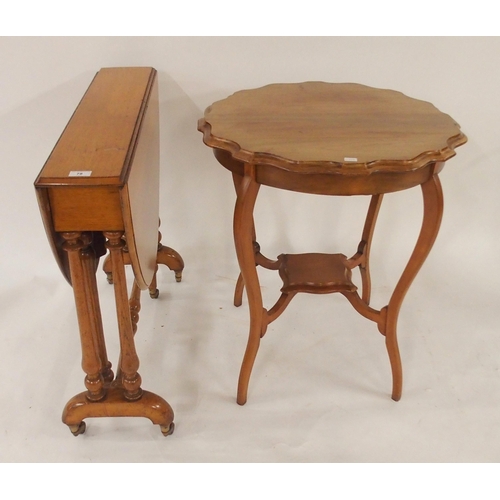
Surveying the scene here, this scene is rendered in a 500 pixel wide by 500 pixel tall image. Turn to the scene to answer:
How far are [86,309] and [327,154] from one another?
76cm

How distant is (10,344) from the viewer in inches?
76.9

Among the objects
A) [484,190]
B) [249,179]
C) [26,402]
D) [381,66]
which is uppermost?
[381,66]

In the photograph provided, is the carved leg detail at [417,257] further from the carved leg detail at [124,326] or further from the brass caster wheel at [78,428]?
the brass caster wheel at [78,428]

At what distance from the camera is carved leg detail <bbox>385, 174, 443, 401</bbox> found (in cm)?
141

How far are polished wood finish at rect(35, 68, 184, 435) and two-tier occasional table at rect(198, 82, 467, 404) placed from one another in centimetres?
24

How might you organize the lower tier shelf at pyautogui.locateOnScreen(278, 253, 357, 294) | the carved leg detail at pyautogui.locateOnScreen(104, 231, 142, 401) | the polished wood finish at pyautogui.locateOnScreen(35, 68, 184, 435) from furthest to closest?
the lower tier shelf at pyautogui.locateOnScreen(278, 253, 357, 294) < the carved leg detail at pyautogui.locateOnScreen(104, 231, 142, 401) < the polished wood finish at pyautogui.locateOnScreen(35, 68, 184, 435)

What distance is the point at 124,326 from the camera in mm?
1508

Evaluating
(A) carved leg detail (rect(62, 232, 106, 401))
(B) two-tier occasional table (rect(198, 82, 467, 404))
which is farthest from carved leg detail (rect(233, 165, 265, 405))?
(A) carved leg detail (rect(62, 232, 106, 401))

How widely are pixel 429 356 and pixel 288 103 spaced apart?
1.04m

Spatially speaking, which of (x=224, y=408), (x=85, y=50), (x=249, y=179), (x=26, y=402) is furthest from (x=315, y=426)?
(x=85, y=50)

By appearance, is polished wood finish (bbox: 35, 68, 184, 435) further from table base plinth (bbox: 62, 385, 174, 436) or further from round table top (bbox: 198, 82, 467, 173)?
round table top (bbox: 198, 82, 467, 173)

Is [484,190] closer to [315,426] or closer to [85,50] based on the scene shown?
[315,426]

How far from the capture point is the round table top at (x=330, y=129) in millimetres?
1295

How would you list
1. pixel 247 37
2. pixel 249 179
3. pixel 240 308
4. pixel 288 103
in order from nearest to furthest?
1. pixel 249 179
2. pixel 288 103
3. pixel 247 37
4. pixel 240 308
